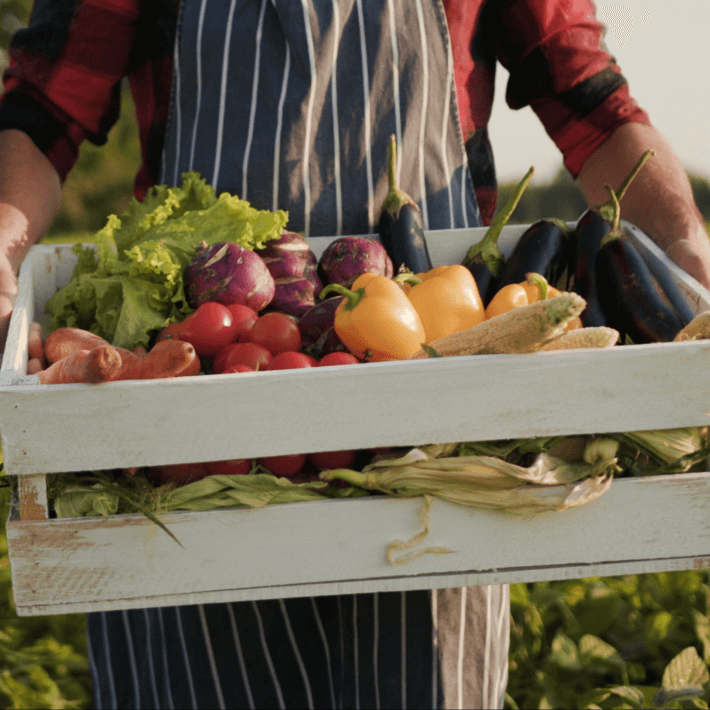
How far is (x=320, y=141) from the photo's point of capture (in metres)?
1.55

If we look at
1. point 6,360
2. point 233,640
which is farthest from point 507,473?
point 233,640

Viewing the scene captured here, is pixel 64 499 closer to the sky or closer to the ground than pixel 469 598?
closer to the sky

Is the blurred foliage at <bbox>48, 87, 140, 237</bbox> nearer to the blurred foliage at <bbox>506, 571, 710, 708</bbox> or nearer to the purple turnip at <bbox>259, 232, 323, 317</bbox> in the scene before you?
the blurred foliage at <bbox>506, 571, 710, 708</bbox>

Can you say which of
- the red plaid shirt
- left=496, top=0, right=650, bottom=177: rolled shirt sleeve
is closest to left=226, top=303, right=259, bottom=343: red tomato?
the red plaid shirt

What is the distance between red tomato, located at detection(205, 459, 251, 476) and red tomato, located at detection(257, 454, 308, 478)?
27 millimetres

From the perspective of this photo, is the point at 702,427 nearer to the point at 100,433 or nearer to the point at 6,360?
the point at 100,433

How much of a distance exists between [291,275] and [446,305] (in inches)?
13.3

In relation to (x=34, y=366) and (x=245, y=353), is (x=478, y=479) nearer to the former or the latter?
(x=245, y=353)

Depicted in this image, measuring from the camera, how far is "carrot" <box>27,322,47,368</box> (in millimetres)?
1246

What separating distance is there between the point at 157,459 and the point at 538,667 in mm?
1664

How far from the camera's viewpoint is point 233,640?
5.27 feet

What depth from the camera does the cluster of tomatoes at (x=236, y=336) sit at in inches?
44.3

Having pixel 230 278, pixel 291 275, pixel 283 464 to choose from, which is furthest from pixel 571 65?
pixel 283 464

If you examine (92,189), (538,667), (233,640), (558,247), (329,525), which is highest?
(92,189)
